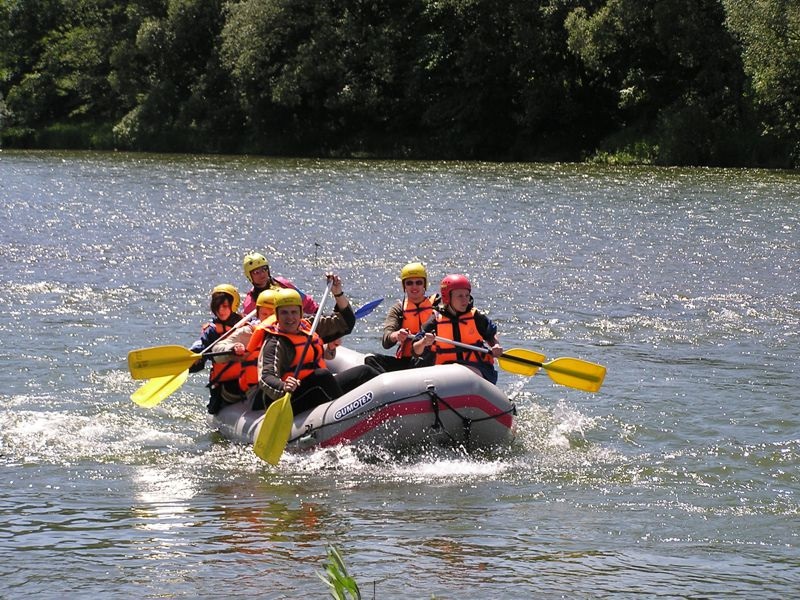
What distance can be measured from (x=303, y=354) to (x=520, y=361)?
1.61 metres

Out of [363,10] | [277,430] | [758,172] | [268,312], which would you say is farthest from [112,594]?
[363,10]

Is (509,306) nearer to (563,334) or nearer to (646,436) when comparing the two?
(563,334)

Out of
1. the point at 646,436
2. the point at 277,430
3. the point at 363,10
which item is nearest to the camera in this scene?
the point at 277,430

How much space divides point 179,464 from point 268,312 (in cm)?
131

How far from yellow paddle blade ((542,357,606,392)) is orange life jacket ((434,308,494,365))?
48cm

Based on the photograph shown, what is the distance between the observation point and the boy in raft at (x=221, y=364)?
9.29m

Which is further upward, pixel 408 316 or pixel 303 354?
pixel 408 316

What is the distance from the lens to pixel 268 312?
9109 millimetres

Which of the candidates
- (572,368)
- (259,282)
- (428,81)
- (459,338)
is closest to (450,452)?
(459,338)

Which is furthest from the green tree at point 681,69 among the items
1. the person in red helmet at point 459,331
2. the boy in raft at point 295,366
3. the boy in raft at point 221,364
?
the boy in raft at point 295,366

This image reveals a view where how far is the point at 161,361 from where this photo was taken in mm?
9102

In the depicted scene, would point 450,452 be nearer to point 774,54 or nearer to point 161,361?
point 161,361

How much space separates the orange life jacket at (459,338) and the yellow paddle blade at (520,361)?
0.15 meters

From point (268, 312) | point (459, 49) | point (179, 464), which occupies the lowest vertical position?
point (179, 464)
